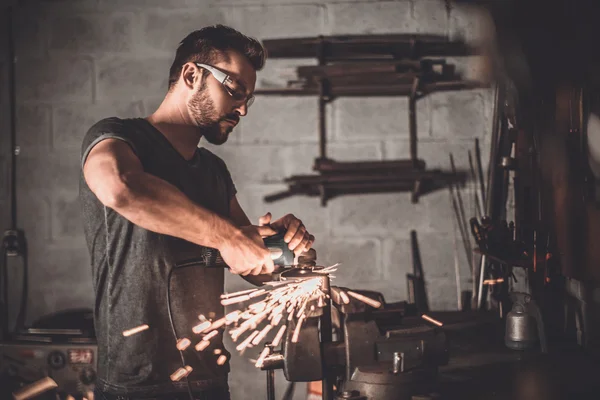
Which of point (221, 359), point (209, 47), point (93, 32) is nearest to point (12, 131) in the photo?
point (93, 32)

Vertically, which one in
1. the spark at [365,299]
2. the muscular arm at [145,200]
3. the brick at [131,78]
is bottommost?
the spark at [365,299]

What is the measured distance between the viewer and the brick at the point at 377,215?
9.04 ft

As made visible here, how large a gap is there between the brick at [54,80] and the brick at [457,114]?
177 cm

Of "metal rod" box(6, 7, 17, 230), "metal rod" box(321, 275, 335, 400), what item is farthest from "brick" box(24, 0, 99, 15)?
"metal rod" box(321, 275, 335, 400)

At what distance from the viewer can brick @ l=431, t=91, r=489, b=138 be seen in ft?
8.99

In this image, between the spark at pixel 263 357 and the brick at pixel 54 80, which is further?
the brick at pixel 54 80

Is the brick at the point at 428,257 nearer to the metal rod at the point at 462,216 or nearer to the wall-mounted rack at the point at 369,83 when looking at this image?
the metal rod at the point at 462,216

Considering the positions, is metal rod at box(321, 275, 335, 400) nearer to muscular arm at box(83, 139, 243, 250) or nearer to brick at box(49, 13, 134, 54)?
muscular arm at box(83, 139, 243, 250)

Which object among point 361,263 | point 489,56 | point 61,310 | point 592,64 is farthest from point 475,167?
point 61,310

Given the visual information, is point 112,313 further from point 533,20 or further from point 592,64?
point 533,20

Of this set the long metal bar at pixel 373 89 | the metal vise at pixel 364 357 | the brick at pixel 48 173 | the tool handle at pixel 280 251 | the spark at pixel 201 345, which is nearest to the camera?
the metal vise at pixel 364 357

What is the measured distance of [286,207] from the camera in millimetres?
2760

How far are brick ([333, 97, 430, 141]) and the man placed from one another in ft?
2.99

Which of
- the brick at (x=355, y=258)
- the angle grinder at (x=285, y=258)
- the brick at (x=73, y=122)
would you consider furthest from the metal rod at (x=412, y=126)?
the brick at (x=73, y=122)
